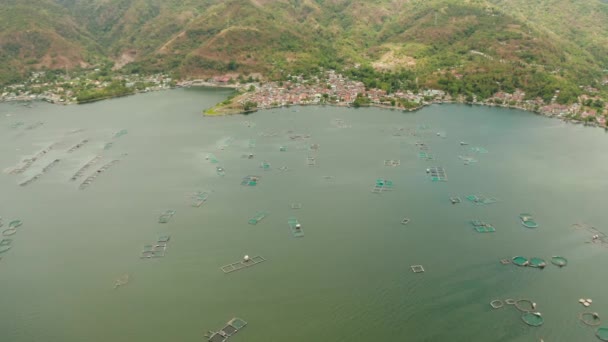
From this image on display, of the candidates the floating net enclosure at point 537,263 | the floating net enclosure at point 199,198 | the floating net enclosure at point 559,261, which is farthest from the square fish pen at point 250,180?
the floating net enclosure at point 559,261

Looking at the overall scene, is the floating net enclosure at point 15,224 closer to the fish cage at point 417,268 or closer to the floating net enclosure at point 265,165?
the floating net enclosure at point 265,165

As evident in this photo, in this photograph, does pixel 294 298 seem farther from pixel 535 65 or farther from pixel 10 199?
pixel 535 65

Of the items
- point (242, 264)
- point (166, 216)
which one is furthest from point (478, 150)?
point (166, 216)

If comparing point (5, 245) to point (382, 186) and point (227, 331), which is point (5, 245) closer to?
point (227, 331)

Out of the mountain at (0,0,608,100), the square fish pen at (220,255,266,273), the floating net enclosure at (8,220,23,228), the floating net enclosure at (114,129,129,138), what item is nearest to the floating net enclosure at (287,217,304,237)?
the square fish pen at (220,255,266,273)

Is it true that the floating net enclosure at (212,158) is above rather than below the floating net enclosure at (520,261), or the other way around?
above
